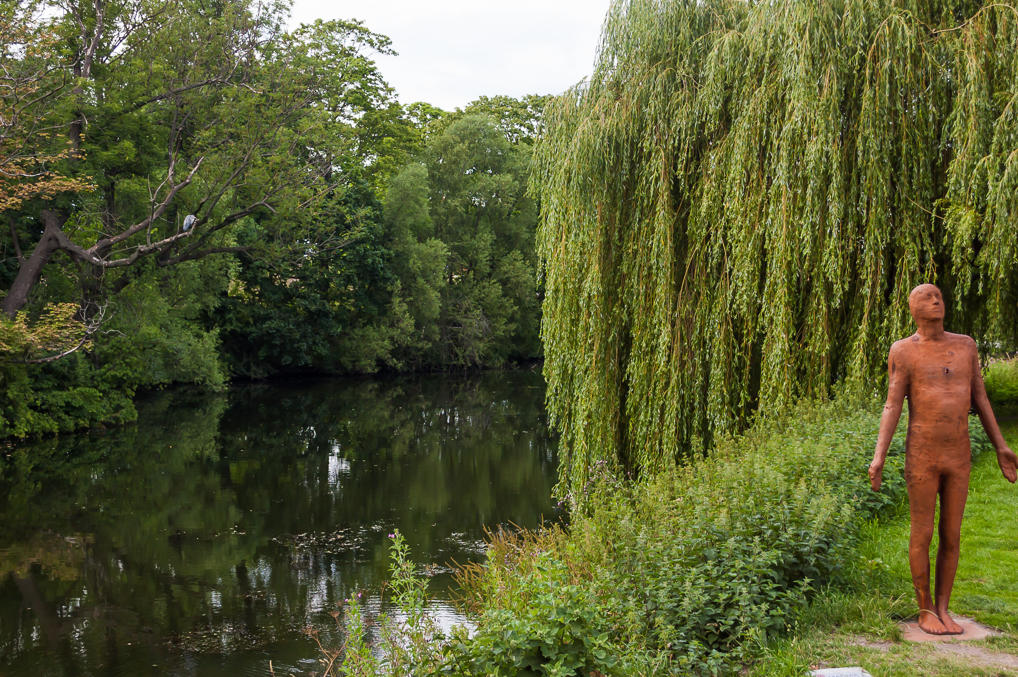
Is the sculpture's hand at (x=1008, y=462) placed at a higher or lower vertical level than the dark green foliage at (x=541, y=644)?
higher

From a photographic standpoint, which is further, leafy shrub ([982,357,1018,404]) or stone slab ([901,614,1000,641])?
leafy shrub ([982,357,1018,404])

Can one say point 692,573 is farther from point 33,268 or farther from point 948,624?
point 33,268

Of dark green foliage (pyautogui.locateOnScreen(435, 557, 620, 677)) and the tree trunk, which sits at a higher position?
the tree trunk

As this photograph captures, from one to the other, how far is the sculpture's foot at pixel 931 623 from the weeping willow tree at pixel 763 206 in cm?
421

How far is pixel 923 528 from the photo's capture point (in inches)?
184

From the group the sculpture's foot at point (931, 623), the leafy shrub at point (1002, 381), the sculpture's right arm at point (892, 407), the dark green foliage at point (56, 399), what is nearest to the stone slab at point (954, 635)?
the sculpture's foot at point (931, 623)

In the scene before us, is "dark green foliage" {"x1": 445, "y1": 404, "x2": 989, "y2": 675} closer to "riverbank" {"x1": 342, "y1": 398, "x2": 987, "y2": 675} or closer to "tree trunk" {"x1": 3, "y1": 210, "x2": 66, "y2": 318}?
"riverbank" {"x1": 342, "y1": 398, "x2": 987, "y2": 675}

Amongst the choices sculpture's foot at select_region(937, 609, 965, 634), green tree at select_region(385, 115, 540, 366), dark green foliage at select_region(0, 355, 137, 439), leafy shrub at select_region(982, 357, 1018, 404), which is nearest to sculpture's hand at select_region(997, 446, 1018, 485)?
sculpture's foot at select_region(937, 609, 965, 634)

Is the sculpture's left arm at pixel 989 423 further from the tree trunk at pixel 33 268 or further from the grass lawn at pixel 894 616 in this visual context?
the tree trunk at pixel 33 268

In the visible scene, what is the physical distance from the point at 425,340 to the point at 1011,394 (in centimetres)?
2994

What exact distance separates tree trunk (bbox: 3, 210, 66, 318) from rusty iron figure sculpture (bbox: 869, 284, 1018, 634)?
21.2m

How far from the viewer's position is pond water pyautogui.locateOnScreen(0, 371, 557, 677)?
31.1ft

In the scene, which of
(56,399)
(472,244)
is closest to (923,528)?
(56,399)

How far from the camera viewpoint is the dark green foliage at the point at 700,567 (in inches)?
168
